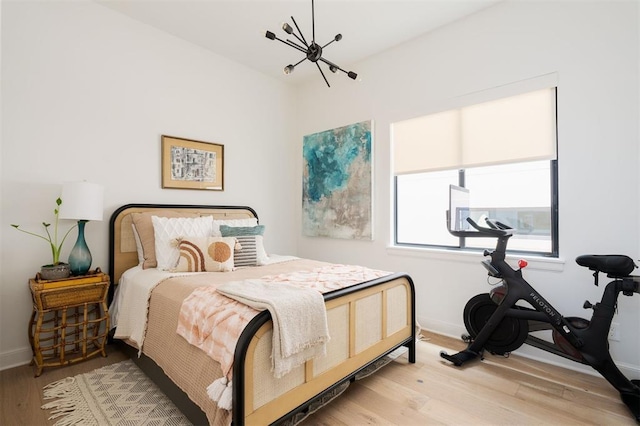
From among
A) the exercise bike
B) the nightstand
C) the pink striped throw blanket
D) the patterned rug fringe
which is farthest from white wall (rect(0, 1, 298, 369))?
the exercise bike

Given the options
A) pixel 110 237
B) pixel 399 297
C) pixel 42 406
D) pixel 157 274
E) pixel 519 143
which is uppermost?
pixel 519 143

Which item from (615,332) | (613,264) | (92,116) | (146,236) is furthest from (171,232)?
(615,332)

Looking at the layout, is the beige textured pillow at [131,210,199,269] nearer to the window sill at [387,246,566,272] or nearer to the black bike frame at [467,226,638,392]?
the window sill at [387,246,566,272]

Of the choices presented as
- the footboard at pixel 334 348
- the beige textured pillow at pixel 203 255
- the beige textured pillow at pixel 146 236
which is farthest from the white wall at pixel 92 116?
the footboard at pixel 334 348

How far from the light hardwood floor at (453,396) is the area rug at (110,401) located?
0.33 ft

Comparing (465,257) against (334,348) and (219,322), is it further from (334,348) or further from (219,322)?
(219,322)

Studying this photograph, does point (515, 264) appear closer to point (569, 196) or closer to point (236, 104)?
point (569, 196)

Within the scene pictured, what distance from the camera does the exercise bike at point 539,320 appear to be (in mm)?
1956

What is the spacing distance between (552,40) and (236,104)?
323cm

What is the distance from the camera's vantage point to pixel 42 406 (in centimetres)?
186

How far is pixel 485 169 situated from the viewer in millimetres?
2955

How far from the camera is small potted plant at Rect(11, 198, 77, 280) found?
2302mm

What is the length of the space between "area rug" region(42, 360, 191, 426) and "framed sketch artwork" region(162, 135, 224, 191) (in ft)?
5.93

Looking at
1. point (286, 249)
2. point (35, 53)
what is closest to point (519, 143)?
point (286, 249)
